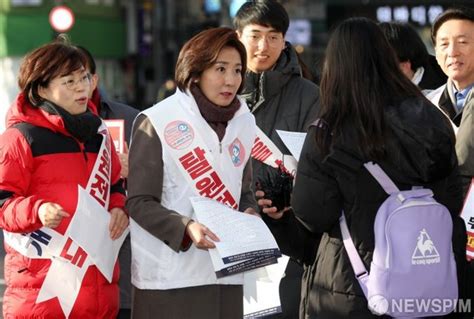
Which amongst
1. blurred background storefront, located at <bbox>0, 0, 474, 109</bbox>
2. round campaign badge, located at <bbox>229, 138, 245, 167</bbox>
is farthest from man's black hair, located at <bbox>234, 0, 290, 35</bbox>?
blurred background storefront, located at <bbox>0, 0, 474, 109</bbox>

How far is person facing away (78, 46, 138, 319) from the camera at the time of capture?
5574 millimetres

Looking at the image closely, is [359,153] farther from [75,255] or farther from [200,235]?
[75,255]

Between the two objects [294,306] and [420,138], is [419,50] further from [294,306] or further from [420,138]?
[420,138]

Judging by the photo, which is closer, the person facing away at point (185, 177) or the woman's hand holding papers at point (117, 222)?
the person facing away at point (185, 177)

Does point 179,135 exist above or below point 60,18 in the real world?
above

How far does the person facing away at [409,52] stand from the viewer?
6.10 metres

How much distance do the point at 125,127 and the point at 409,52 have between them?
167 cm

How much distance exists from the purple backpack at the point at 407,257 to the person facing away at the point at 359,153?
51 millimetres

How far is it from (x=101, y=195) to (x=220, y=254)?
79 centimetres

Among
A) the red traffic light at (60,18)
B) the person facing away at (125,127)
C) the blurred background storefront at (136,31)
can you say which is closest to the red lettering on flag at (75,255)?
the person facing away at (125,127)

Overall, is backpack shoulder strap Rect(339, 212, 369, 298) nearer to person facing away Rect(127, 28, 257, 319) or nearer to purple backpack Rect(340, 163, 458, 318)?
purple backpack Rect(340, 163, 458, 318)

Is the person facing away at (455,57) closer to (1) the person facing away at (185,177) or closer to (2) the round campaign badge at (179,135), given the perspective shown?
(1) the person facing away at (185,177)

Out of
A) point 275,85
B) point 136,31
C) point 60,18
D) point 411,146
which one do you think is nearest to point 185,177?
point 411,146

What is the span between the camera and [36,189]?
458cm
